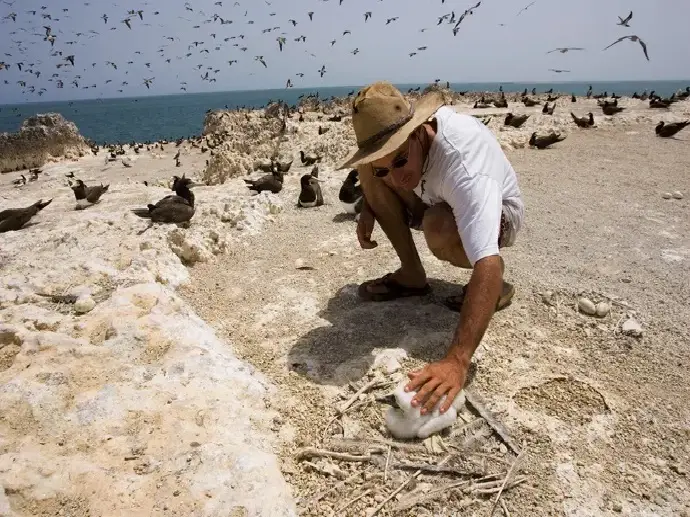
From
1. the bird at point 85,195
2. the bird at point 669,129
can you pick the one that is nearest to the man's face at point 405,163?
the bird at point 85,195

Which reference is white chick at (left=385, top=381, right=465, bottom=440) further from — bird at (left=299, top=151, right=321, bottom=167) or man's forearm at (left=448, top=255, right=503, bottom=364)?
bird at (left=299, top=151, right=321, bottom=167)

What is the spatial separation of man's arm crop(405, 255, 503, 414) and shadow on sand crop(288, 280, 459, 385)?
0.65m

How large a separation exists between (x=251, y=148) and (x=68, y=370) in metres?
12.7

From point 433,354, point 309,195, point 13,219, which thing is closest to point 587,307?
point 433,354

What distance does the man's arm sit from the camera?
2260 mm

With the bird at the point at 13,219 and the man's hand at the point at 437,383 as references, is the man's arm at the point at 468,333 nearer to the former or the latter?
the man's hand at the point at 437,383

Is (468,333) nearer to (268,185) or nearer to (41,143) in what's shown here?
(268,185)

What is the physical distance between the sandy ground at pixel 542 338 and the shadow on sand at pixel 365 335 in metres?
0.01

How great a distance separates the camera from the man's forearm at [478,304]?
2.30 metres

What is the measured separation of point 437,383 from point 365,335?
1107mm

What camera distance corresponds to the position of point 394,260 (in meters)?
4.70

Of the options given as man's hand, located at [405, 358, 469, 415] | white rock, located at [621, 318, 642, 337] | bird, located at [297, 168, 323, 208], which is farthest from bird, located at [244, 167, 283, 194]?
man's hand, located at [405, 358, 469, 415]

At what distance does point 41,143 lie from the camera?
19.2 meters

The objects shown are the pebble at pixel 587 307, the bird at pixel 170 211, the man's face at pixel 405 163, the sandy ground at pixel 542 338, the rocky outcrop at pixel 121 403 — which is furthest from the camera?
the bird at pixel 170 211
